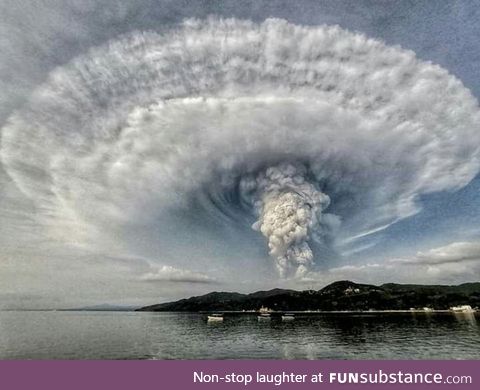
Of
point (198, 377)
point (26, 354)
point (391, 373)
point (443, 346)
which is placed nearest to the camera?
point (198, 377)

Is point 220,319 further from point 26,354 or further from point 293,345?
point 26,354

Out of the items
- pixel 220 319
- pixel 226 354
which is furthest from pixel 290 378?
pixel 220 319

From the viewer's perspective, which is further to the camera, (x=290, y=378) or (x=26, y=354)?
(x=26, y=354)

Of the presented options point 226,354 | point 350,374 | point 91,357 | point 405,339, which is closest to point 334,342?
point 405,339

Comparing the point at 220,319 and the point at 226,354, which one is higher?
the point at 220,319

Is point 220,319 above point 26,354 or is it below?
above

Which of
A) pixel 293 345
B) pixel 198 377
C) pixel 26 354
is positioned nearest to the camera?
pixel 198 377

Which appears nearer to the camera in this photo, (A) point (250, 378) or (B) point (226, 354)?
(A) point (250, 378)

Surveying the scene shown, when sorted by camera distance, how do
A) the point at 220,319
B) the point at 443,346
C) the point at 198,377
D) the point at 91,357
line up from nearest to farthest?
the point at 198,377
the point at 91,357
the point at 443,346
the point at 220,319

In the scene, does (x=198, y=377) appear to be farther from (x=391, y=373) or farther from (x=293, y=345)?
(x=293, y=345)
